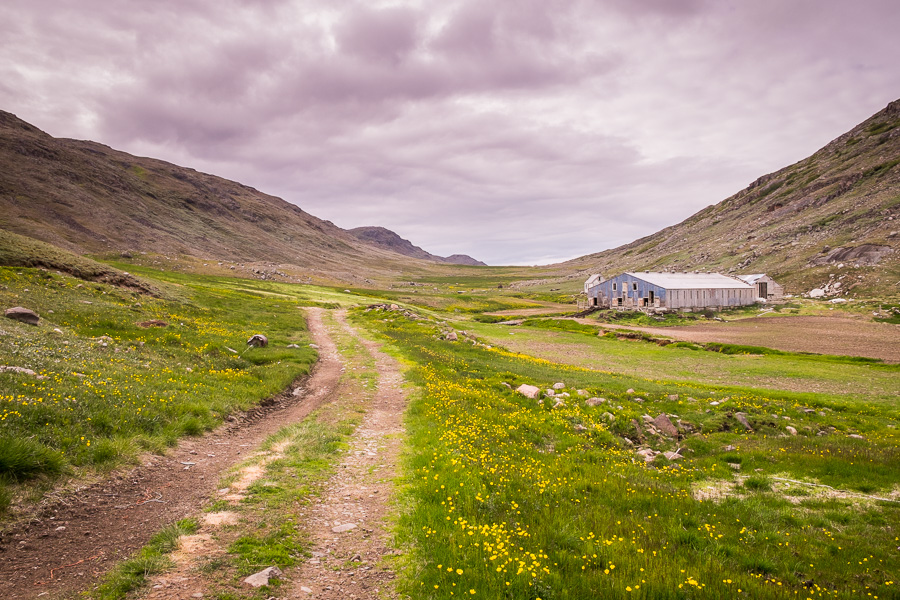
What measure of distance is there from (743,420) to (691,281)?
8219 cm

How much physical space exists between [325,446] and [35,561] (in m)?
7.24

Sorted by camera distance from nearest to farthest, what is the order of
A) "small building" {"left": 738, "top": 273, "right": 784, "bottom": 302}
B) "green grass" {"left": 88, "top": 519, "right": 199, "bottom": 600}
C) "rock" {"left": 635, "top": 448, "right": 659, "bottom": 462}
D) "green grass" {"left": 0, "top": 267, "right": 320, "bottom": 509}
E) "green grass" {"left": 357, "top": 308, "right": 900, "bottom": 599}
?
1. "green grass" {"left": 88, "top": 519, "right": 199, "bottom": 600}
2. "green grass" {"left": 357, "top": 308, "right": 900, "bottom": 599}
3. "green grass" {"left": 0, "top": 267, "right": 320, "bottom": 509}
4. "rock" {"left": 635, "top": 448, "right": 659, "bottom": 462}
5. "small building" {"left": 738, "top": 273, "right": 784, "bottom": 302}

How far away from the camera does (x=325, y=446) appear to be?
43.3 feet

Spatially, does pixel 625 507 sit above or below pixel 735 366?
above

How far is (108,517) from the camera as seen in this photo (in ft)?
27.2

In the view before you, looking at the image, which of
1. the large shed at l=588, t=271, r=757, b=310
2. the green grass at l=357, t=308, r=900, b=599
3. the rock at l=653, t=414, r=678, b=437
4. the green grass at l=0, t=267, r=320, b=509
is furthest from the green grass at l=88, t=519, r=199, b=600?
the large shed at l=588, t=271, r=757, b=310

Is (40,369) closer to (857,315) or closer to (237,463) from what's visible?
(237,463)

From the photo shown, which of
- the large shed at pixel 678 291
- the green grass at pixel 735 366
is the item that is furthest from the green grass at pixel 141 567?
the large shed at pixel 678 291

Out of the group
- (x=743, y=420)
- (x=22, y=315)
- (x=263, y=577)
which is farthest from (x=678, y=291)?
(x=22, y=315)

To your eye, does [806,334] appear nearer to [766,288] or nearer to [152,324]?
[766,288]

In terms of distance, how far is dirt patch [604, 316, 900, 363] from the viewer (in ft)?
141

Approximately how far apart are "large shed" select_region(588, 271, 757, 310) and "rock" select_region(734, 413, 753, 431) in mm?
70175

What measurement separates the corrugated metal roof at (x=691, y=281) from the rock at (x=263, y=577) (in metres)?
91.7

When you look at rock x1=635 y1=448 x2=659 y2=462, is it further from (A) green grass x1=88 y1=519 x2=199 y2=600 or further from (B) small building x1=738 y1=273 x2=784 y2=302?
(B) small building x1=738 y1=273 x2=784 y2=302
